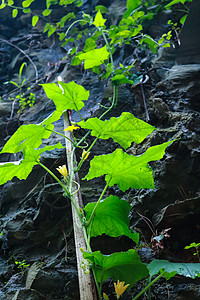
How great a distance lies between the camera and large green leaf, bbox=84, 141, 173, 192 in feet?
2.99

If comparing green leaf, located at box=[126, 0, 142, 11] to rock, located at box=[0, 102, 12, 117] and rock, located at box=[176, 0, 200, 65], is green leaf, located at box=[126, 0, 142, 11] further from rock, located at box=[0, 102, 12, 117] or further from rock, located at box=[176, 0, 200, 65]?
rock, located at box=[0, 102, 12, 117]

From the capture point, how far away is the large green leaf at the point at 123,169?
0.91 metres

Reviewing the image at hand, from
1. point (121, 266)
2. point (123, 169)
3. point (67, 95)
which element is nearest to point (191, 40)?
point (67, 95)

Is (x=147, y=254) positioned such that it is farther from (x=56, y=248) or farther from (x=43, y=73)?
(x=43, y=73)

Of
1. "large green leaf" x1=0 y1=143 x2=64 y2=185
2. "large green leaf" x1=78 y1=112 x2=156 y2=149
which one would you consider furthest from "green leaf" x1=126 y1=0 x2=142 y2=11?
"large green leaf" x1=0 y1=143 x2=64 y2=185

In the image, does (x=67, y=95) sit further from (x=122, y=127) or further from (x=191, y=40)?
(x=191, y=40)

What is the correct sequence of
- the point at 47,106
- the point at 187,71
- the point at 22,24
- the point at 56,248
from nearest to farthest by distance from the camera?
1. the point at 56,248
2. the point at 187,71
3. the point at 47,106
4. the point at 22,24

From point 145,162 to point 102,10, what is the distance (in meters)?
2.75

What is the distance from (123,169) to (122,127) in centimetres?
17

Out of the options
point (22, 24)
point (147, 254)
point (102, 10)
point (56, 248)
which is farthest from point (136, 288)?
point (22, 24)

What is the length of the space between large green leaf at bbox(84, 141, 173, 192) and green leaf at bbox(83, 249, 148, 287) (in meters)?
0.26

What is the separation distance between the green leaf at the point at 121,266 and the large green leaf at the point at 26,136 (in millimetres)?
490

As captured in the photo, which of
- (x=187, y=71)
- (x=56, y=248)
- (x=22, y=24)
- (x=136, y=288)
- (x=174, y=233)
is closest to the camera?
(x=136, y=288)

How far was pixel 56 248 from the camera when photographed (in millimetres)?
1453
